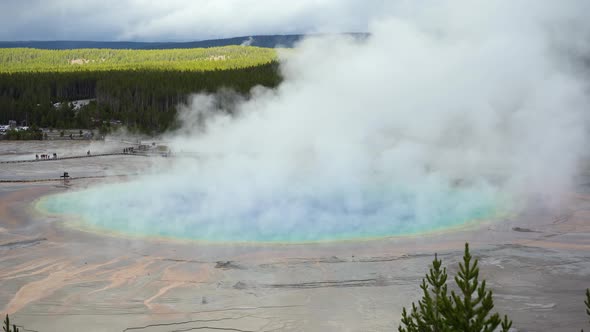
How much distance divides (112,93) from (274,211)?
43.7 meters

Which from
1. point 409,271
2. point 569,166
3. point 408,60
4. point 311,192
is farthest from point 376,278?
point 569,166

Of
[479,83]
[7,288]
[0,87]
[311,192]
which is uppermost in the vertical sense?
[0,87]

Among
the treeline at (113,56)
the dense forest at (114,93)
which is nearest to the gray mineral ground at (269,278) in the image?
the dense forest at (114,93)

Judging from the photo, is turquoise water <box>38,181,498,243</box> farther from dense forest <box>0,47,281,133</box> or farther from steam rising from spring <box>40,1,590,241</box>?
dense forest <box>0,47,281,133</box>

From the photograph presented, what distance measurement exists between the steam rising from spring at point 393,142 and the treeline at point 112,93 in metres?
21.4

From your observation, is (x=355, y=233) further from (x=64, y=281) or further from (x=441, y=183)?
(x=441, y=183)

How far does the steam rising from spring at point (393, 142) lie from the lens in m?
14.6

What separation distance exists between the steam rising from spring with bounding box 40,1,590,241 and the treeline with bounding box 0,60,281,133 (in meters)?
21.4

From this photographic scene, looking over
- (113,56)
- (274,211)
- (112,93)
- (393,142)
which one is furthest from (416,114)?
(113,56)

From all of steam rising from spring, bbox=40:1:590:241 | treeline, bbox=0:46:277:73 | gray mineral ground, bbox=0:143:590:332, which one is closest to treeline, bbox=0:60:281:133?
steam rising from spring, bbox=40:1:590:241

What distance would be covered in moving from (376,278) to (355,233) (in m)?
2.93

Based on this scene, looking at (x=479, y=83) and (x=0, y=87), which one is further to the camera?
(x=0, y=87)

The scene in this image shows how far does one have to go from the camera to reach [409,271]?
9.58 metres

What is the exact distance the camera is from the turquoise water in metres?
12.3
